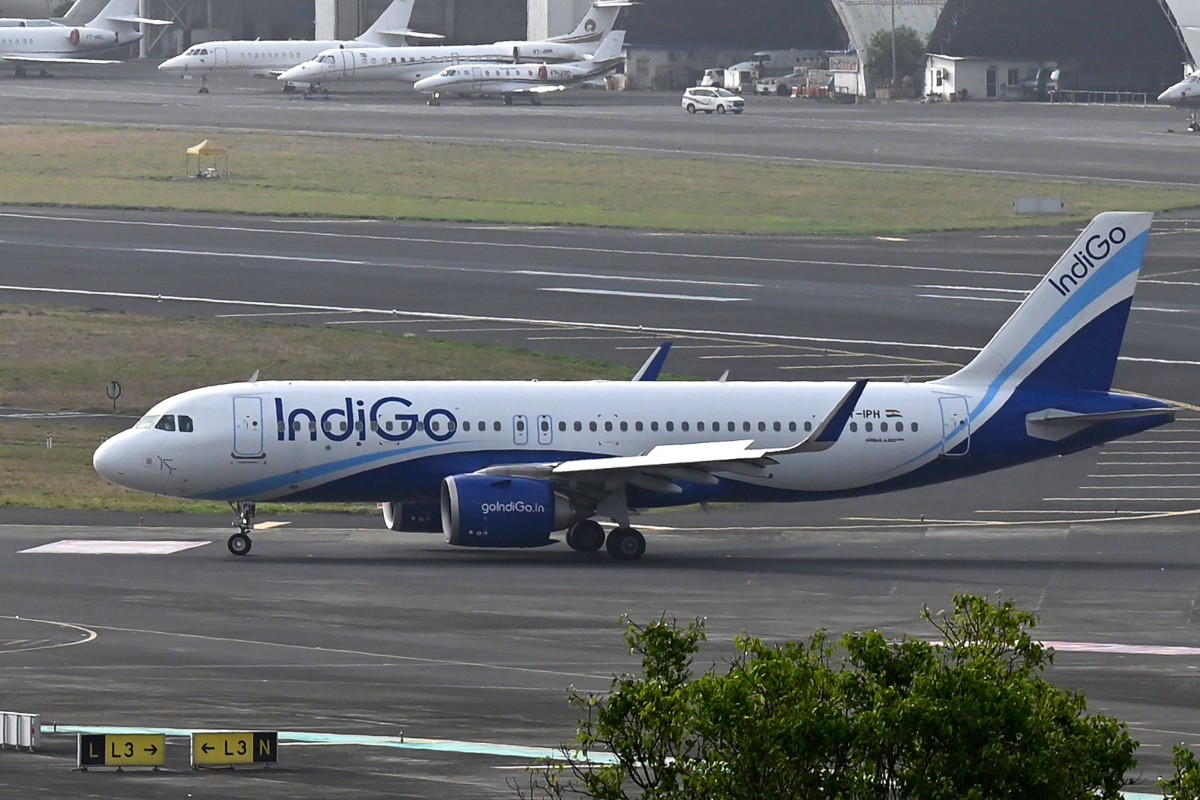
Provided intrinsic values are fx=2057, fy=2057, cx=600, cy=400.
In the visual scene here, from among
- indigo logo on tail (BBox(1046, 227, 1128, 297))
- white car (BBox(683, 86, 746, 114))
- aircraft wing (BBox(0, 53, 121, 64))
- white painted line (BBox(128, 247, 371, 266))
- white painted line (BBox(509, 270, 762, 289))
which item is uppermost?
aircraft wing (BBox(0, 53, 121, 64))

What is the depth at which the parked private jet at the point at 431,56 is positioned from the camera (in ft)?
567

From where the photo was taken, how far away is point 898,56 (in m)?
186

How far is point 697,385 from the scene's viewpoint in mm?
47938

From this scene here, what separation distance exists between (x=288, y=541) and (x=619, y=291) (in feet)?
123

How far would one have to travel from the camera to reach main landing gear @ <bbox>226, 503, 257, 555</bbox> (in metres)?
44.5

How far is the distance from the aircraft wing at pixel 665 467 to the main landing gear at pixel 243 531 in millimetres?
5242

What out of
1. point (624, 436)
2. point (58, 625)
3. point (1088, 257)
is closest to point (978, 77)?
point (1088, 257)

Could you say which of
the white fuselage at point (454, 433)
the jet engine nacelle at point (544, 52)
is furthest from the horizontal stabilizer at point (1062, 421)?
the jet engine nacelle at point (544, 52)

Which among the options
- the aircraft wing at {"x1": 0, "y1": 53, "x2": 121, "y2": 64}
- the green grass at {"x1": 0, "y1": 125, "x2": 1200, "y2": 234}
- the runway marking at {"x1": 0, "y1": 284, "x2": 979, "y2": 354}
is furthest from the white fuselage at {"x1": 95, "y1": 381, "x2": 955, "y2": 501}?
the aircraft wing at {"x1": 0, "y1": 53, "x2": 121, "y2": 64}

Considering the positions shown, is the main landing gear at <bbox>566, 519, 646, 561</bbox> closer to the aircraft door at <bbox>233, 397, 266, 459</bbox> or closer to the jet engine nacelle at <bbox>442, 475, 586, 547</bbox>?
the jet engine nacelle at <bbox>442, 475, 586, 547</bbox>

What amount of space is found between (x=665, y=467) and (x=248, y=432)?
30.0ft

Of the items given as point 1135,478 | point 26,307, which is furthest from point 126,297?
point 1135,478

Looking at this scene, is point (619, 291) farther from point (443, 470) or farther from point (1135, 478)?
point (443, 470)

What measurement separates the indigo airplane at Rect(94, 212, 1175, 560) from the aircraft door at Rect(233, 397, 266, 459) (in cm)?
3
